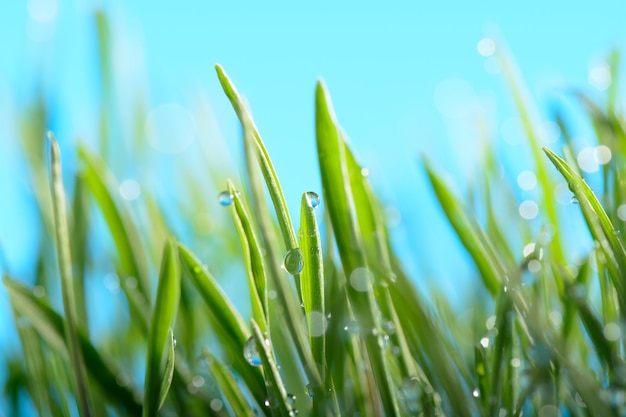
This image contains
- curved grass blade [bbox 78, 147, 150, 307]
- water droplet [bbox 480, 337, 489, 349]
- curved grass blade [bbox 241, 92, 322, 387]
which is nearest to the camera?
curved grass blade [bbox 241, 92, 322, 387]

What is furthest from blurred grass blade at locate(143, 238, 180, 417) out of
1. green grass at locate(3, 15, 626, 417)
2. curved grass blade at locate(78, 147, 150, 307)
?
curved grass blade at locate(78, 147, 150, 307)

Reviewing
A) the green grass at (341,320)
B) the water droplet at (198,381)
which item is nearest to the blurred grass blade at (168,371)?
the green grass at (341,320)

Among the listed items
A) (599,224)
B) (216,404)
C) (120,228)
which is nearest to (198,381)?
(216,404)

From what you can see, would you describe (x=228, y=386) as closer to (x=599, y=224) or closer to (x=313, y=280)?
(x=313, y=280)

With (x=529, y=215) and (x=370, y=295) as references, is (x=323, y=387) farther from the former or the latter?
(x=529, y=215)

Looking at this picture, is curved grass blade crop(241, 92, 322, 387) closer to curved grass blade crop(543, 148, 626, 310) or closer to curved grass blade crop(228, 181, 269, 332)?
curved grass blade crop(228, 181, 269, 332)

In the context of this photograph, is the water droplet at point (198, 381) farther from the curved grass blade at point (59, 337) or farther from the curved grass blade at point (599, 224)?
the curved grass blade at point (599, 224)
